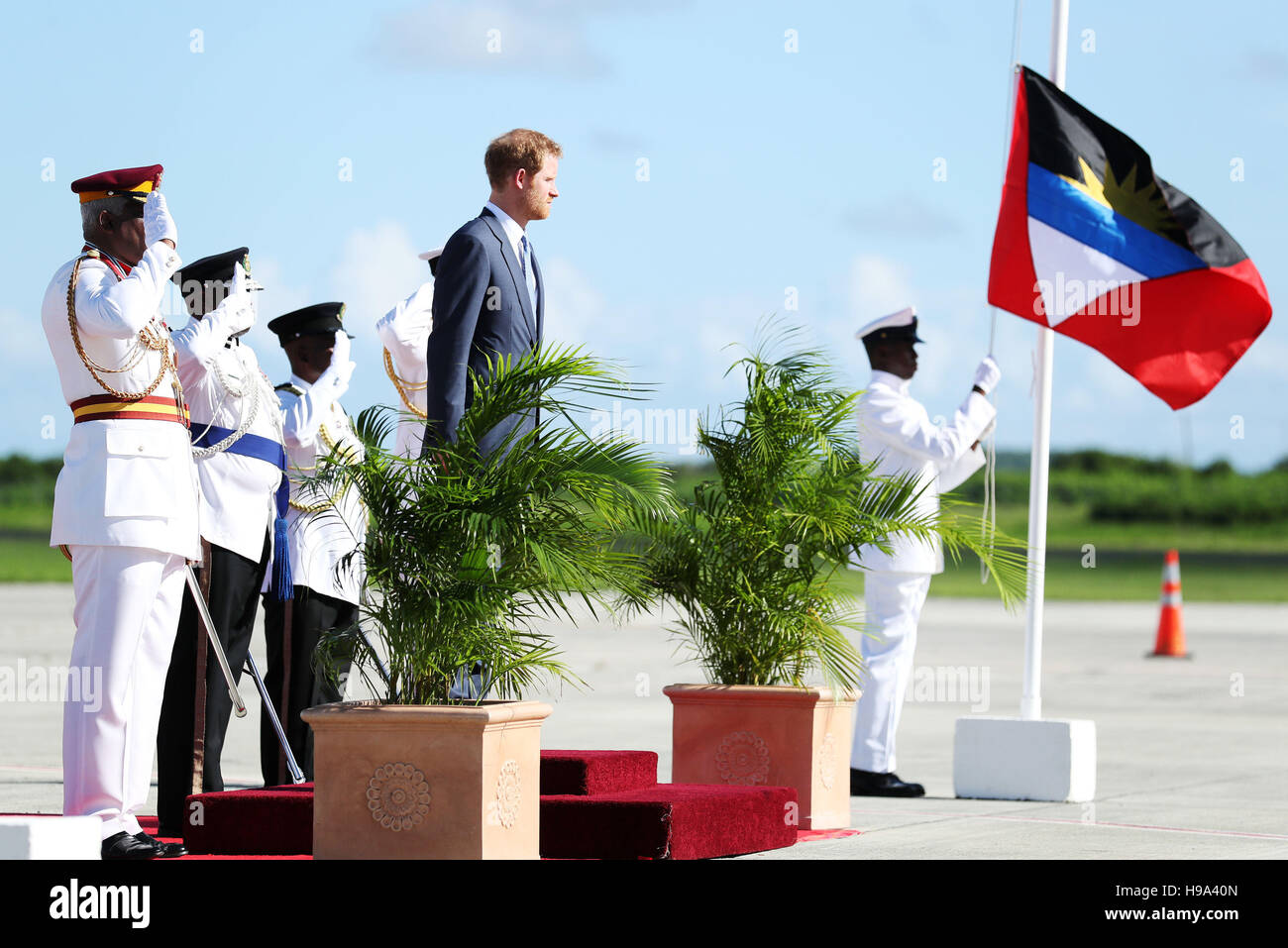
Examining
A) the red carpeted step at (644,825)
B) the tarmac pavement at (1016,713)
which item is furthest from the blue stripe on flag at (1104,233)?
the red carpeted step at (644,825)

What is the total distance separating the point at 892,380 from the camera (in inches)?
361

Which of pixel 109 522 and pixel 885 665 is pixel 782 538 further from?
pixel 109 522

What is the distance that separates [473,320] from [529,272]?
456 mm

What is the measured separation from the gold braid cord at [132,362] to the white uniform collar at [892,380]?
162 inches

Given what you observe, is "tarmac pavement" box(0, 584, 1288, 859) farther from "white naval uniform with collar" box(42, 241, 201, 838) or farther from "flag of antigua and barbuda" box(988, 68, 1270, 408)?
"flag of antigua and barbuda" box(988, 68, 1270, 408)

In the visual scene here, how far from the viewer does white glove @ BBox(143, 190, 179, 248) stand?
586cm

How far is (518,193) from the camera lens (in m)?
6.66

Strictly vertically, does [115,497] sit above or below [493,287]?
below

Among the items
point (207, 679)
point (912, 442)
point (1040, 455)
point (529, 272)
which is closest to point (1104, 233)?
point (1040, 455)

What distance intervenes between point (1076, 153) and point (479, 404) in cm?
447

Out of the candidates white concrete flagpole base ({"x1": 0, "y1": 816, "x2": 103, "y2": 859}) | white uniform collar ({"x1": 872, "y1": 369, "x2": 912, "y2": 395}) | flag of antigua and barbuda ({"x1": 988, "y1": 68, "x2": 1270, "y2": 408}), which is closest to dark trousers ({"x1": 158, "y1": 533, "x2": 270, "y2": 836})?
white concrete flagpole base ({"x1": 0, "y1": 816, "x2": 103, "y2": 859})

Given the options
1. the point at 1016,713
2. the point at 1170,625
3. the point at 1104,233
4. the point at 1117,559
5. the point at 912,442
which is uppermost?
the point at 1104,233

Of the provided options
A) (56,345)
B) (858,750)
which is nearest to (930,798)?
(858,750)

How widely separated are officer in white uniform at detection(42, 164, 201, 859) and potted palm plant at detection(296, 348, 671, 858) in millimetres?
557
